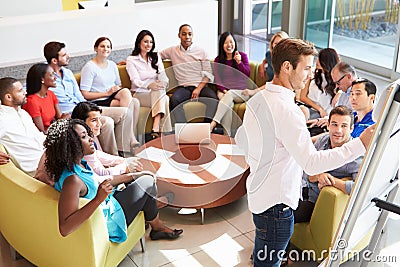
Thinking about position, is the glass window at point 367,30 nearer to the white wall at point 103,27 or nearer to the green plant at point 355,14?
the green plant at point 355,14

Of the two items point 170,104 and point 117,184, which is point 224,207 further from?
point 170,104

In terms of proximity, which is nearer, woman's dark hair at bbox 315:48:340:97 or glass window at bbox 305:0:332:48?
woman's dark hair at bbox 315:48:340:97

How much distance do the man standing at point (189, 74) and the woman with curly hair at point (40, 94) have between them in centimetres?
129

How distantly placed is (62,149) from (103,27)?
3.47 m

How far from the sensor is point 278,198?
95.9 inches

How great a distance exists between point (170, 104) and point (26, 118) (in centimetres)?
172

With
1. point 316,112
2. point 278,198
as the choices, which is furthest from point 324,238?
point 316,112

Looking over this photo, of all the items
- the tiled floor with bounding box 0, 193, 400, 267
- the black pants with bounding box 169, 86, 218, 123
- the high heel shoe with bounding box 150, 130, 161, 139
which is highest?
the black pants with bounding box 169, 86, 218, 123

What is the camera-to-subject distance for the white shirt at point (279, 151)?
2.21m

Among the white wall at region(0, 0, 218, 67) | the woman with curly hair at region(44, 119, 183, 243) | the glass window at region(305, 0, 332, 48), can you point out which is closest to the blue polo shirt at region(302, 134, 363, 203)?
the woman with curly hair at region(44, 119, 183, 243)

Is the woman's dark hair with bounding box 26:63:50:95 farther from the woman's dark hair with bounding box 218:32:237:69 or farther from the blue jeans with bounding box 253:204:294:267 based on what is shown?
the blue jeans with bounding box 253:204:294:267

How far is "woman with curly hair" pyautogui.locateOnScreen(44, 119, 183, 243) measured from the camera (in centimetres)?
269

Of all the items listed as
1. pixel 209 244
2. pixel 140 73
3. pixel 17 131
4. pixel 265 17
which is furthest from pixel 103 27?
pixel 265 17

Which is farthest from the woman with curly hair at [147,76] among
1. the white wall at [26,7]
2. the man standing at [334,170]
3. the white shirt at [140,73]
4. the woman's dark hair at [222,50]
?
the white wall at [26,7]
